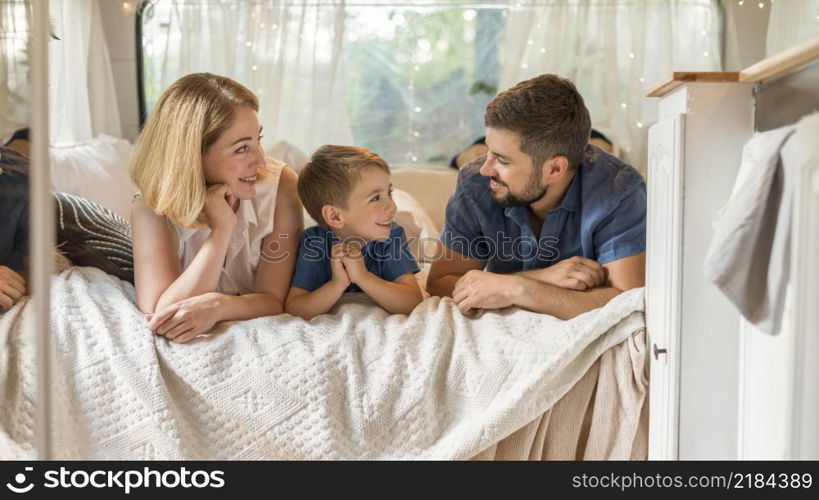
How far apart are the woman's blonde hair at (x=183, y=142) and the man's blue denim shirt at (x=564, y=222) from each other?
0.50m

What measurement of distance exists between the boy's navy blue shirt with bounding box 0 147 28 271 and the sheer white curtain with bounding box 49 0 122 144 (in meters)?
1.53

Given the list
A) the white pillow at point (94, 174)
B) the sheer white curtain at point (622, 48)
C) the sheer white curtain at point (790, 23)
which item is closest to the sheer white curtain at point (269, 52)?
the white pillow at point (94, 174)

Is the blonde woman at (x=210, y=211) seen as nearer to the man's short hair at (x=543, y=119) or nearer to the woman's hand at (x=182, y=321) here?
the woman's hand at (x=182, y=321)

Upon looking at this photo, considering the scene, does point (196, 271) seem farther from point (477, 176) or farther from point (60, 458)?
point (477, 176)

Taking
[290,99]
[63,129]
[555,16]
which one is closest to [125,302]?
[63,129]

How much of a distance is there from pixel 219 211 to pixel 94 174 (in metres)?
0.94

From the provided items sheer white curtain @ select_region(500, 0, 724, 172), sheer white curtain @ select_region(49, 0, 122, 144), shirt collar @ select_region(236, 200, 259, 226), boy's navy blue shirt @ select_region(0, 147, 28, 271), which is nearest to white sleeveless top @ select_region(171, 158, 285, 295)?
shirt collar @ select_region(236, 200, 259, 226)

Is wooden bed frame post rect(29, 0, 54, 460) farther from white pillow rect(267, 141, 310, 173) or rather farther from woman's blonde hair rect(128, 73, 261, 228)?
white pillow rect(267, 141, 310, 173)

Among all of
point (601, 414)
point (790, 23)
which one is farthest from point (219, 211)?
point (790, 23)

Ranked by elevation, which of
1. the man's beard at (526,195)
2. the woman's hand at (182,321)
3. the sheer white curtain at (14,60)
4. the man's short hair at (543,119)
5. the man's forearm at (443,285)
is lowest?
the man's forearm at (443,285)

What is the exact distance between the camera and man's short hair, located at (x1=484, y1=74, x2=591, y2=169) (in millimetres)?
1726

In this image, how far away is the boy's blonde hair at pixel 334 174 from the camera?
172 centimetres
